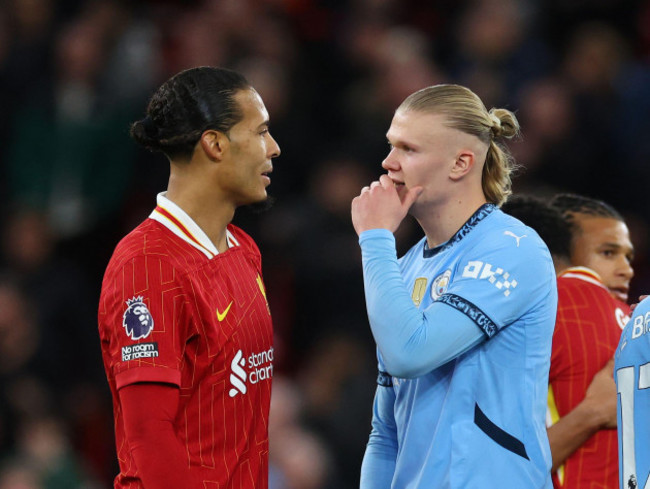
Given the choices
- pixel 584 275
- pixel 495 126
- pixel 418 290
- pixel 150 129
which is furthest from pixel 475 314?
pixel 150 129

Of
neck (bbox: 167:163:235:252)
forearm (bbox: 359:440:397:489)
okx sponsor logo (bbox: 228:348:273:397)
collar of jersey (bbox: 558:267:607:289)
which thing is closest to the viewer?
okx sponsor logo (bbox: 228:348:273:397)

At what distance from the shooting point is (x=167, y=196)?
340 centimetres

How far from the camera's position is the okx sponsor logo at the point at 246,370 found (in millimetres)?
3252

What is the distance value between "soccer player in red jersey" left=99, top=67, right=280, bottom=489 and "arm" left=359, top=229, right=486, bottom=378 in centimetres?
48

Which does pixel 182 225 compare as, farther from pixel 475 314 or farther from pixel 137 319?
pixel 475 314

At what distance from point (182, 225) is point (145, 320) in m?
0.38

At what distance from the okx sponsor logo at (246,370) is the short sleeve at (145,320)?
0.20 meters

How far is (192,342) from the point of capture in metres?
3.18

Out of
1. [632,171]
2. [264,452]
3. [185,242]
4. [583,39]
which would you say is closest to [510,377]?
[264,452]

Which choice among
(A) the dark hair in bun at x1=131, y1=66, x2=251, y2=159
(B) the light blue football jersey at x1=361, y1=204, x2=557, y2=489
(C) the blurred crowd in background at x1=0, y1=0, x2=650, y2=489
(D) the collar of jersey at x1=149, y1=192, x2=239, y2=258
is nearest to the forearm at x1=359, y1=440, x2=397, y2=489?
(B) the light blue football jersey at x1=361, y1=204, x2=557, y2=489

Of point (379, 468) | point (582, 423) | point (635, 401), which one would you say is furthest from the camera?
point (582, 423)

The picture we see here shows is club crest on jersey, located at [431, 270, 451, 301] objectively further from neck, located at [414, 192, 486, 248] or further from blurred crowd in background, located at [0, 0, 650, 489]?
blurred crowd in background, located at [0, 0, 650, 489]

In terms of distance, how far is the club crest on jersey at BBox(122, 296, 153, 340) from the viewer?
3064 millimetres

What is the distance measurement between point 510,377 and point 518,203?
125 cm
